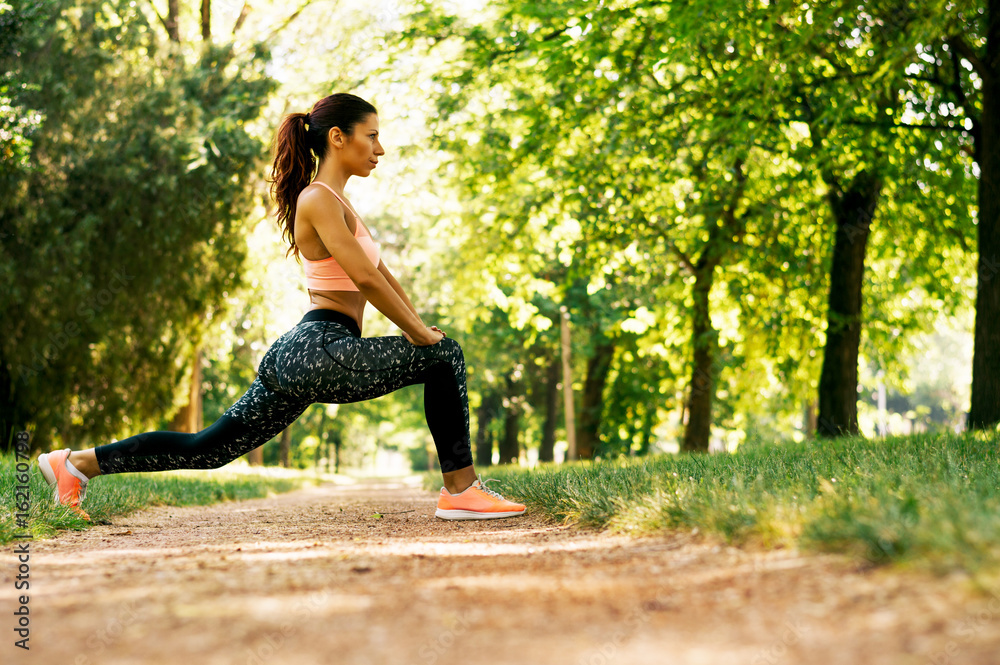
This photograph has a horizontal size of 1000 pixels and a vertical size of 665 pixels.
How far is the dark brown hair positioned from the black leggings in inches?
24.0

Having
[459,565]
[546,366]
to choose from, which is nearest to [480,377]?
[546,366]

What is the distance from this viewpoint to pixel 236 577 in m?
2.45

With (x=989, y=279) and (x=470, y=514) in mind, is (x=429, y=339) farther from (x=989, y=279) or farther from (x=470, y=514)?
(x=989, y=279)

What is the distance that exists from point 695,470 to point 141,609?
3.30 m

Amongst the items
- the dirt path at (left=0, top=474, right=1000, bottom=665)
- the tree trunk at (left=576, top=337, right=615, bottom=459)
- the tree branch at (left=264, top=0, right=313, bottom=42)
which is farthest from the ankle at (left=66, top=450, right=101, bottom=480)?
the tree trunk at (left=576, top=337, right=615, bottom=459)

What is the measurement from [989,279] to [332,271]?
6542mm

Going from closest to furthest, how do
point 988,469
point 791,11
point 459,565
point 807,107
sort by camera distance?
point 459,565
point 988,469
point 791,11
point 807,107

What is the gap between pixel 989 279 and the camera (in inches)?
293

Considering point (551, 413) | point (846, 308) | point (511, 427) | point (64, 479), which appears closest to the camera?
point (64, 479)

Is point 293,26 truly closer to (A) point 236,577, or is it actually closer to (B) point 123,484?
(B) point 123,484
